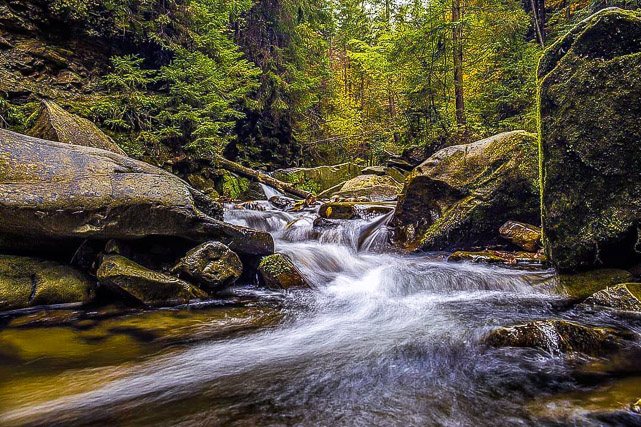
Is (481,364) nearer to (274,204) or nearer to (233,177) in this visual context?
(274,204)

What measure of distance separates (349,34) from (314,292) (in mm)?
24501

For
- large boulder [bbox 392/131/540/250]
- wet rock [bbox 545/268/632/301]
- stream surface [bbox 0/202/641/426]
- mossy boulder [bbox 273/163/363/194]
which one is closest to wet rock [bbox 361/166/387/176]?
mossy boulder [bbox 273/163/363/194]

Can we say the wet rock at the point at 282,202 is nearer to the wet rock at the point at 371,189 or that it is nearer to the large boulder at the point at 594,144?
the wet rock at the point at 371,189

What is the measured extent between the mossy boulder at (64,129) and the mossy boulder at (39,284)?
112 inches

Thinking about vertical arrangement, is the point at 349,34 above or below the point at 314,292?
above

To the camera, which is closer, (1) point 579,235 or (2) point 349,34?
(1) point 579,235

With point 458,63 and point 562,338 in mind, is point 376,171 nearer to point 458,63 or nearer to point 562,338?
point 458,63

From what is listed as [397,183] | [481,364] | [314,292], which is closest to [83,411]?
[481,364]

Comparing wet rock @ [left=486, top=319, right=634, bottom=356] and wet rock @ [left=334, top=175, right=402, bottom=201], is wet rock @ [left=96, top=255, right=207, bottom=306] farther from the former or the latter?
wet rock @ [left=334, top=175, right=402, bottom=201]

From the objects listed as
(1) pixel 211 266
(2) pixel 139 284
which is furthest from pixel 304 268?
(2) pixel 139 284

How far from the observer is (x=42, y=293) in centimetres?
414

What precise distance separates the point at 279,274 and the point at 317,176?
1096cm

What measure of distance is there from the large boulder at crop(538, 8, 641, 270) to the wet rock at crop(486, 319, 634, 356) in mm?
1602

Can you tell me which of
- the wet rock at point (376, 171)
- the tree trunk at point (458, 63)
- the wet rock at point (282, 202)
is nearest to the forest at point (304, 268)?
the wet rock at point (282, 202)
